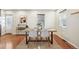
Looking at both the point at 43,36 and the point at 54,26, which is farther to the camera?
the point at 43,36
